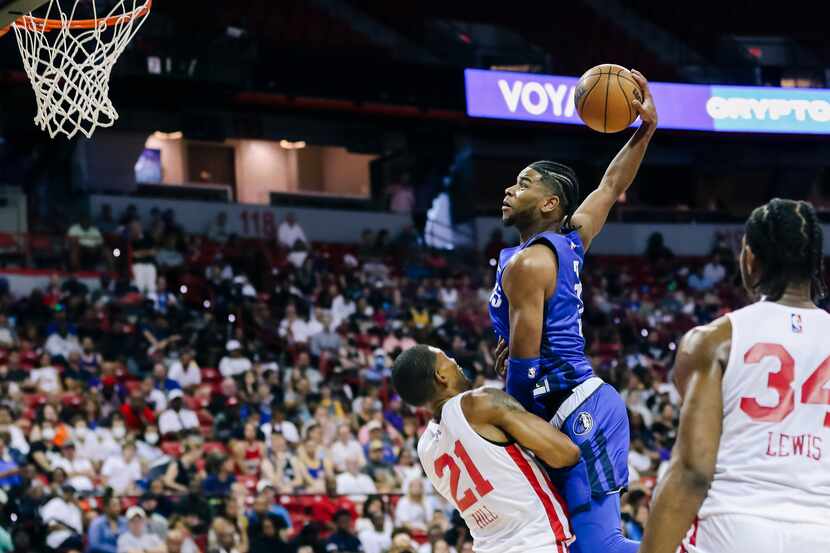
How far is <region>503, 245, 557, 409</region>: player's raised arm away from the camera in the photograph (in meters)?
4.96

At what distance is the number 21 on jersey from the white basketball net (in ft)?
11.6

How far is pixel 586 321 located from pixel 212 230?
20.5 feet

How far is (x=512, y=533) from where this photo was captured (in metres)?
4.77

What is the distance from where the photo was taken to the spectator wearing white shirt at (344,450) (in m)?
13.0

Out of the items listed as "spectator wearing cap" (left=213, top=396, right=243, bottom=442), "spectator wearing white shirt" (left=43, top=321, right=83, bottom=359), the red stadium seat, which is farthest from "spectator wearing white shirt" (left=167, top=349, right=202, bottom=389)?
the red stadium seat

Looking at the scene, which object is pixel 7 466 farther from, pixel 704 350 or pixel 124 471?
pixel 704 350

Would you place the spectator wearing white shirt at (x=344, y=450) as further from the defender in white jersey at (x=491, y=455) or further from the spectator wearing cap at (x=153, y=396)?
the defender in white jersey at (x=491, y=455)

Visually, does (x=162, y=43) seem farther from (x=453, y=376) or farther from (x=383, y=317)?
(x=453, y=376)

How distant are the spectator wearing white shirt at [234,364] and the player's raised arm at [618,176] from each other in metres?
10.0

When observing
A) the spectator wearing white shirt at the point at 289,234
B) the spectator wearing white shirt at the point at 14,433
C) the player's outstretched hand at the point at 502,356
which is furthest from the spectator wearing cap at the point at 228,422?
the player's outstretched hand at the point at 502,356

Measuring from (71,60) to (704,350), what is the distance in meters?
5.28

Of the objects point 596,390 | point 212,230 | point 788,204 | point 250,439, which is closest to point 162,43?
point 212,230

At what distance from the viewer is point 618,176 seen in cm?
571

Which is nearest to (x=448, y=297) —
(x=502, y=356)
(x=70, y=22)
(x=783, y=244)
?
(x=70, y=22)
